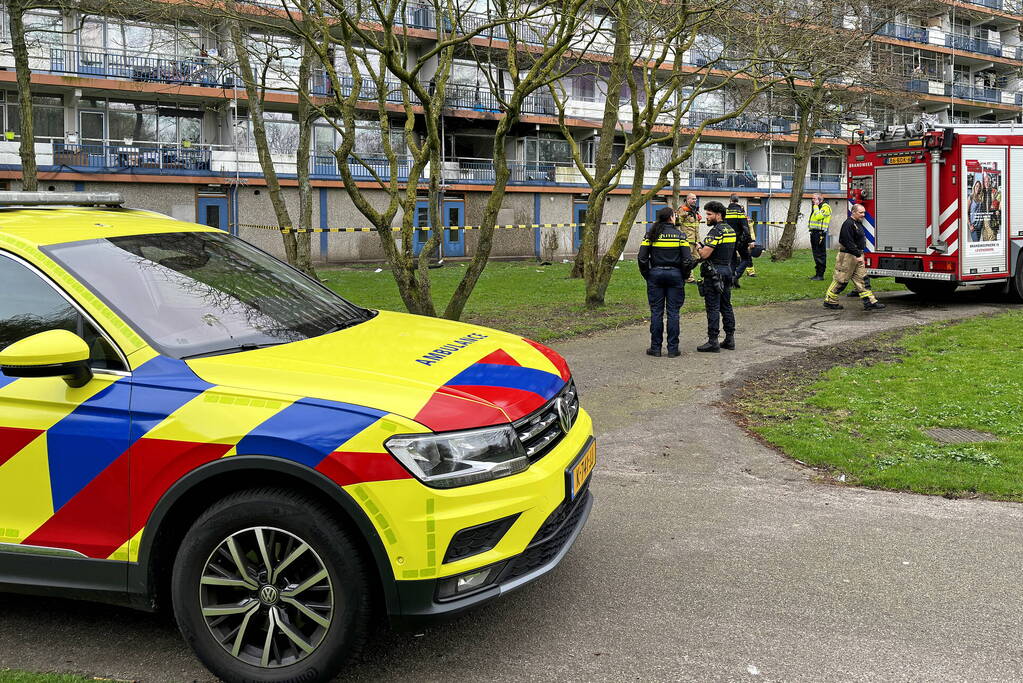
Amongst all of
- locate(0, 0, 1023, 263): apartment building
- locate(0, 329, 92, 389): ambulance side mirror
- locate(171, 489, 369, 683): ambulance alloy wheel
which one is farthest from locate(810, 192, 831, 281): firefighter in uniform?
locate(0, 329, 92, 389): ambulance side mirror

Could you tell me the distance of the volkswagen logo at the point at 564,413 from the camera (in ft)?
13.0

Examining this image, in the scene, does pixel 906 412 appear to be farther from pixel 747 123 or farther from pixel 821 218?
pixel 747 123

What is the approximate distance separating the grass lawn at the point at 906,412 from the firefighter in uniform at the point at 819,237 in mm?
8730

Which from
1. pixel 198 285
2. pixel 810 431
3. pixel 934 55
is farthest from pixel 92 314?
pixel 934 55

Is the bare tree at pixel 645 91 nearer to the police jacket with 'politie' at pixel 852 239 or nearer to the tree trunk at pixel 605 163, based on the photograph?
the tree trunk at pixel 605 163

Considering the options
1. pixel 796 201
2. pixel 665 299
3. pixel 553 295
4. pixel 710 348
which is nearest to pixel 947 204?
pixel 710 348

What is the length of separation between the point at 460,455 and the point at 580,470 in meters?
0.82

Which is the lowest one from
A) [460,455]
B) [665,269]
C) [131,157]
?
[460,455]

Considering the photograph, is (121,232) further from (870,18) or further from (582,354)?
(870,18)

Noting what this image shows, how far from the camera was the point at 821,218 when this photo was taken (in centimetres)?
2152

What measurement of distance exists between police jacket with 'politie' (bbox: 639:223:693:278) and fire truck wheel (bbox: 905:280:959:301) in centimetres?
746

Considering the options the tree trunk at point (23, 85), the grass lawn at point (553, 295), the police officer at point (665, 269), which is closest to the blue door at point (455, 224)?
the grass lawn at point (553, 295)

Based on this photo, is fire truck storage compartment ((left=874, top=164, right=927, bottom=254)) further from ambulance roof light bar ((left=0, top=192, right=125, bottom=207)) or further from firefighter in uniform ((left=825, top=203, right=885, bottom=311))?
ambulance roof light bar ((left=0, top=192, right=125, bottom=207))

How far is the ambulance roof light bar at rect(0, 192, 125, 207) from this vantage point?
455 centimetres
